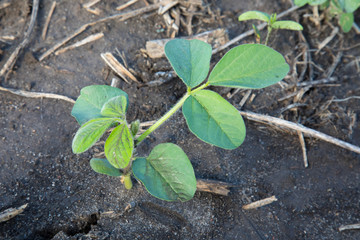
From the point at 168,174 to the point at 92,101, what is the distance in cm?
48

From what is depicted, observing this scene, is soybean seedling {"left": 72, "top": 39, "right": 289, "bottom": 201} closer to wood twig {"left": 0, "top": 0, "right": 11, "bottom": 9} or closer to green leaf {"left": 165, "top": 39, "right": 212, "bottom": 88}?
green leaf {"left": 165, "top": 39, "right": 212, "bottom": 88}

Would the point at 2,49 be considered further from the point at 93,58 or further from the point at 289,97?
the point at 289,97

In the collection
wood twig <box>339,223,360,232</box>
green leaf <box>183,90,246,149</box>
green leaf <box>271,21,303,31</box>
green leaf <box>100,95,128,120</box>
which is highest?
green leaf <box>100,95,128,120</box>

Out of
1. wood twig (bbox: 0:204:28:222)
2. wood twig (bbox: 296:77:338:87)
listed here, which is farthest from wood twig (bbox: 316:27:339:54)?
wood twig (bbox: 0:204:28:222)

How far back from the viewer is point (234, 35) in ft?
8.34

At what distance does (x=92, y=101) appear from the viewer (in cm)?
157

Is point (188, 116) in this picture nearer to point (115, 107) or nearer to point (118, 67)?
point (115, 107)

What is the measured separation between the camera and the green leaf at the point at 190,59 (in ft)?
4.61

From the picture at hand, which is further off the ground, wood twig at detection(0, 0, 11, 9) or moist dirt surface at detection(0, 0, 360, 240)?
wood twig at detection(0, 0, 11, 9)

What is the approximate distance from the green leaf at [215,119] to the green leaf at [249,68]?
8 centimetres

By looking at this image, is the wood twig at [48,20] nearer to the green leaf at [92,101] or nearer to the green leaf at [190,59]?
the green leaf at [92,101]

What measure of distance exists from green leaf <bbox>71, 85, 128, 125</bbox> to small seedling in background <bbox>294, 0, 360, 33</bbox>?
151cm

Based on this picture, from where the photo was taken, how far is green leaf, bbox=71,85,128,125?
1.54 m

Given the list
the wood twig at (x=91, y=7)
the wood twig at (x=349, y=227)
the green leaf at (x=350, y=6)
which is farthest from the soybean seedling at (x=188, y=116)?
the green leaf at (x=350, y=6)
